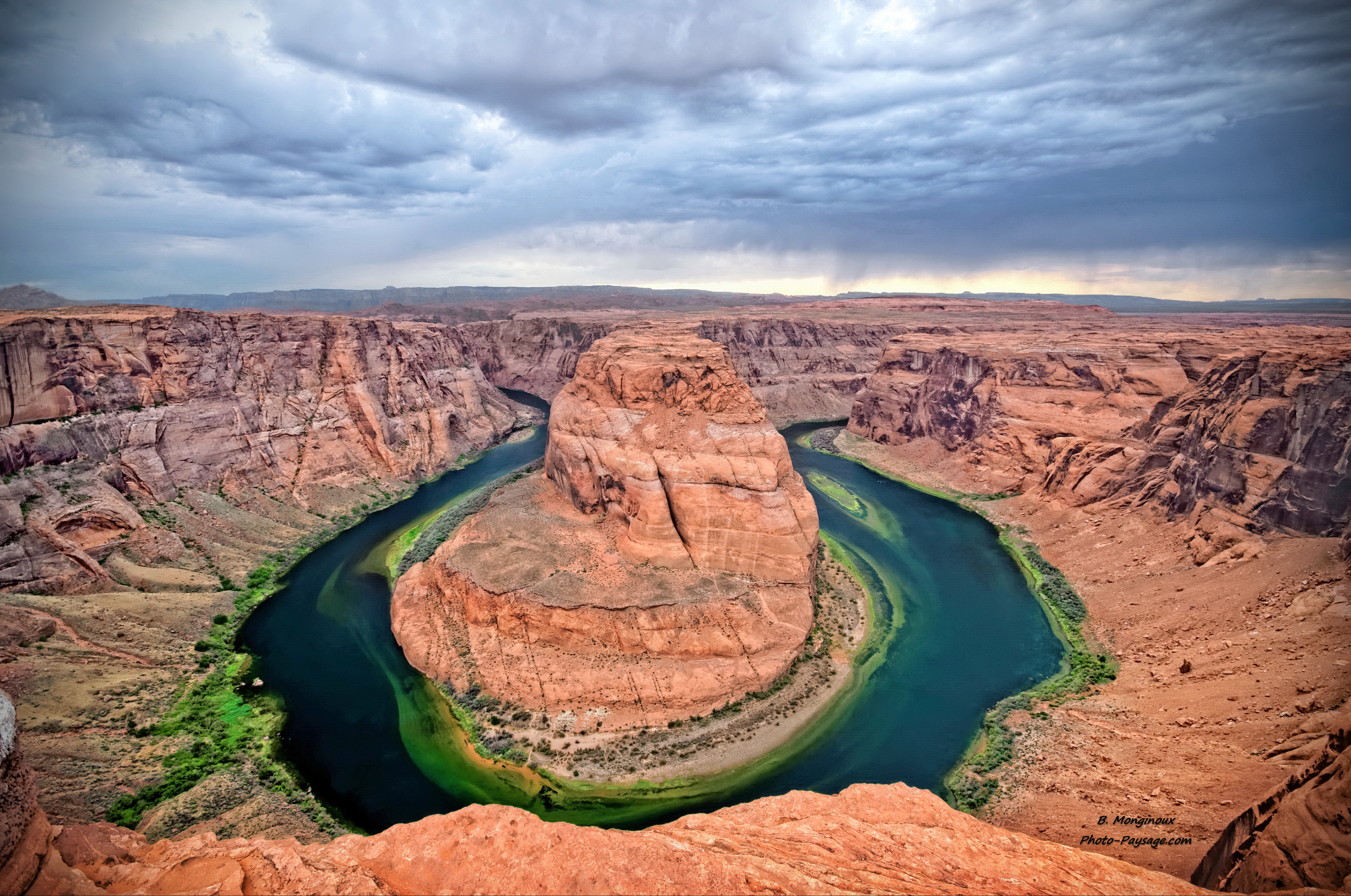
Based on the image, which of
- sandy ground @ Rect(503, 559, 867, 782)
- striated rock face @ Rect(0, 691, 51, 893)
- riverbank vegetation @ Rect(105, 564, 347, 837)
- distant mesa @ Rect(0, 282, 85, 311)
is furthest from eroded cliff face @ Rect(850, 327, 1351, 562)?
distant mesa @ Rect(0, 282, 85, 311)

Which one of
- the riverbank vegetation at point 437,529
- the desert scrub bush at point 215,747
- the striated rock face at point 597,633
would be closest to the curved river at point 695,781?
the desert scrub bush at point 215,747

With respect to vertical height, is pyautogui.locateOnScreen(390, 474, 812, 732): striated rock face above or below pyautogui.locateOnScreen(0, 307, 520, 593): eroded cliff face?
below

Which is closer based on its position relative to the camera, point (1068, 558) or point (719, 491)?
point (719, 491)

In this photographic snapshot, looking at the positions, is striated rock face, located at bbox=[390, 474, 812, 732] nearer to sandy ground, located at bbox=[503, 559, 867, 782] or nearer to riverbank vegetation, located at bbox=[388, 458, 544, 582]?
sandy ground, located at bbox=[503, 559, 867, 782]

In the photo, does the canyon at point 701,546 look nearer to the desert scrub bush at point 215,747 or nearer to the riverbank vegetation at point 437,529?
→ the desert scrub bush at point 215,747

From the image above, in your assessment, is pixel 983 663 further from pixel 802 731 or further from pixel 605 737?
pixel 605 737

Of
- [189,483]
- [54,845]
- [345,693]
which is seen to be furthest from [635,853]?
[189,483]

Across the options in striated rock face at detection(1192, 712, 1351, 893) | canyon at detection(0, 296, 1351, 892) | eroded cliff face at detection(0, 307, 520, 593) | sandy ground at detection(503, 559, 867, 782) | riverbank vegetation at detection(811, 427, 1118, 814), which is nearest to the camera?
Result: striated rock face at detection(1192, 712, 1351, 893)
